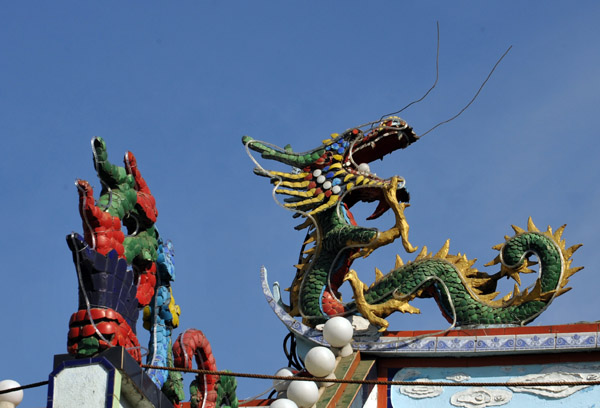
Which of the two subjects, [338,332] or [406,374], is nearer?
[338,332]

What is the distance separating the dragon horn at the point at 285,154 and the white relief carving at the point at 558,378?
5.75 meters

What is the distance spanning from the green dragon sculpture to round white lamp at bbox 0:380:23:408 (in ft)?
17.3

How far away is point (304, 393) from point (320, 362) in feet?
3.06

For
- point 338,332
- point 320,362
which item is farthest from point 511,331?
point 320,362

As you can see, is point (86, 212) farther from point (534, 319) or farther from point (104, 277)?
point (534, 319)

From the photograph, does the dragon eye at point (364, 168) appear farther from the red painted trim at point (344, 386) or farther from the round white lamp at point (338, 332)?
the red painted trim at point (344, 386)

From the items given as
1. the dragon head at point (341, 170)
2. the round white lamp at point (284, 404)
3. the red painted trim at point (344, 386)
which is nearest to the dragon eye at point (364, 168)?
the dragon head at point (341, 170)

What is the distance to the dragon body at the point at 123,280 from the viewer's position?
1831 centimetres

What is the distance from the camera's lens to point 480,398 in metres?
20.8

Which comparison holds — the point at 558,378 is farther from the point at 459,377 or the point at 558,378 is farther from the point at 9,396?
the point at 9,396

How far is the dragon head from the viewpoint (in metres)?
24.5

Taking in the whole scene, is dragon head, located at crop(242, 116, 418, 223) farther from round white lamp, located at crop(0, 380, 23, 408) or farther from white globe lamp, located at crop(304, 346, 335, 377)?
round white lamp, located at crop(0, 380, 23, 408)

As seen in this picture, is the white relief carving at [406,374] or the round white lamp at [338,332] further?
the white relief carving at [406,374]

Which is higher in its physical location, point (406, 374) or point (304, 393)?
point (406, 374)
